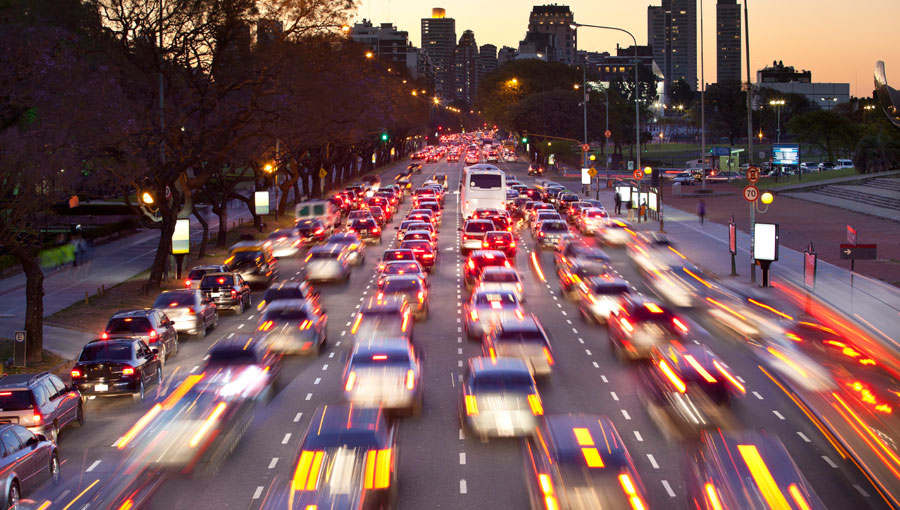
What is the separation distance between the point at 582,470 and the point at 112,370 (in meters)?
12.8

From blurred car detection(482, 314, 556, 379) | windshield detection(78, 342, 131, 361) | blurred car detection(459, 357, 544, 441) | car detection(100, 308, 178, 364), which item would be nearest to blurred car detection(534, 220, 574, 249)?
car detection(100, 308, 178, 364)

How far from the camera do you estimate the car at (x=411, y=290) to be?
96.3 feet

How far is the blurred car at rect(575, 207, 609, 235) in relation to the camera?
53403 millimetres

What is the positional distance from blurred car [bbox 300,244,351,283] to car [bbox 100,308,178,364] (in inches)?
508

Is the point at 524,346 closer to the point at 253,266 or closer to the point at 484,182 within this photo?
the point at 253,266

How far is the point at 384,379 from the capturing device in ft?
60.3

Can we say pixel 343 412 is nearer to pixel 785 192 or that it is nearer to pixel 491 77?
pixel 785 192

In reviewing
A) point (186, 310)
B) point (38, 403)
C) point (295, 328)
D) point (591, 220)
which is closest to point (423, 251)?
point (186, 310)

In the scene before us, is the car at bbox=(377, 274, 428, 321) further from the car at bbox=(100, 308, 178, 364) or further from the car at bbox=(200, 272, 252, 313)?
the car at bbox=(100, 308, 178, 364)

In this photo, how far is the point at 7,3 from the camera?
128ft

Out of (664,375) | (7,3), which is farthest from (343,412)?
(7,3)

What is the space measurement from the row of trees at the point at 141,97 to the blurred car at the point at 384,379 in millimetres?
10643

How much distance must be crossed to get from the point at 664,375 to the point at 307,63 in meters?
38.8

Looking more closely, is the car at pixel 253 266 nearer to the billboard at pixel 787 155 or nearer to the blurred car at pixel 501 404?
the blurred car at pixel 501 404
